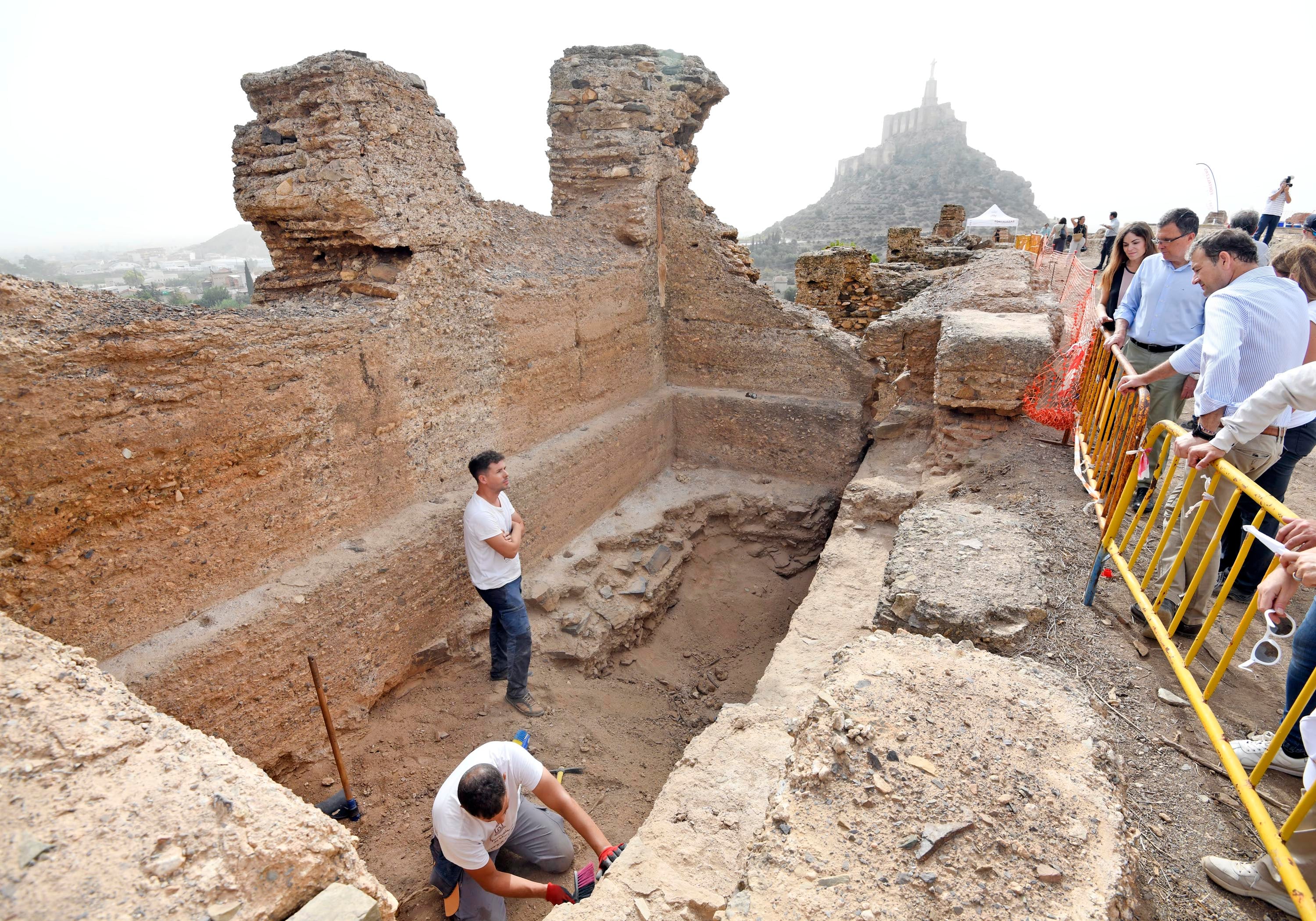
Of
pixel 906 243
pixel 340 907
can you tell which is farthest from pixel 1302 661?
pixel 906 243

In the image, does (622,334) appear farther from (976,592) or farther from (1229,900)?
(1229,900)

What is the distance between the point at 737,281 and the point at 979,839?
20.5 ft

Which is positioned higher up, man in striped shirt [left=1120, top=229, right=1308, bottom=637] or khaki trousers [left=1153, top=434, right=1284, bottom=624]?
man in striped shirt [left=1120, top=229, right=1308, bottom=637]

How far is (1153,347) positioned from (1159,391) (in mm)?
417

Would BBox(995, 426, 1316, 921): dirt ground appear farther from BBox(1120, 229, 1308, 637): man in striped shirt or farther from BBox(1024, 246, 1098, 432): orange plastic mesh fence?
BBox(1024, 246, 1098, 432): orange plastic mesh fence

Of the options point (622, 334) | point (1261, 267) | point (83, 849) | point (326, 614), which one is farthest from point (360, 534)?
point (1261, 267)

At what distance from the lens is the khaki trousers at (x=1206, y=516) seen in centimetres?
291

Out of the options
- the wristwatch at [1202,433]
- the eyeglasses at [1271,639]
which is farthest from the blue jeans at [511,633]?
the wristwatch at [1202,433]

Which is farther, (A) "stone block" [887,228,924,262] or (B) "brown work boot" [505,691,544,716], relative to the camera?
(A) "stone block" [887,228,924,262]

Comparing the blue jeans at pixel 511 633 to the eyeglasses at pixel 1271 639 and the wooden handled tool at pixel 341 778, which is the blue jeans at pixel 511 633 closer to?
the wooden handled tool at pixel 341 778

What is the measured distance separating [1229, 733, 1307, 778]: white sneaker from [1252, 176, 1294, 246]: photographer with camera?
38.9 ft

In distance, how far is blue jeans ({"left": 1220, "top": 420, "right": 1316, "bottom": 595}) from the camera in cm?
318

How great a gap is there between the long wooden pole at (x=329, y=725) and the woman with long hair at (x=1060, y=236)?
74.2 feet

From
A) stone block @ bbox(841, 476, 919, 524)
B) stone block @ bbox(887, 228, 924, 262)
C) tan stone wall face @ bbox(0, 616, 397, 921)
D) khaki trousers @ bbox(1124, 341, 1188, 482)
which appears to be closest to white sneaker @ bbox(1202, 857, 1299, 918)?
khaki trousers @ bbox(1124, 341, 1188, 482)
